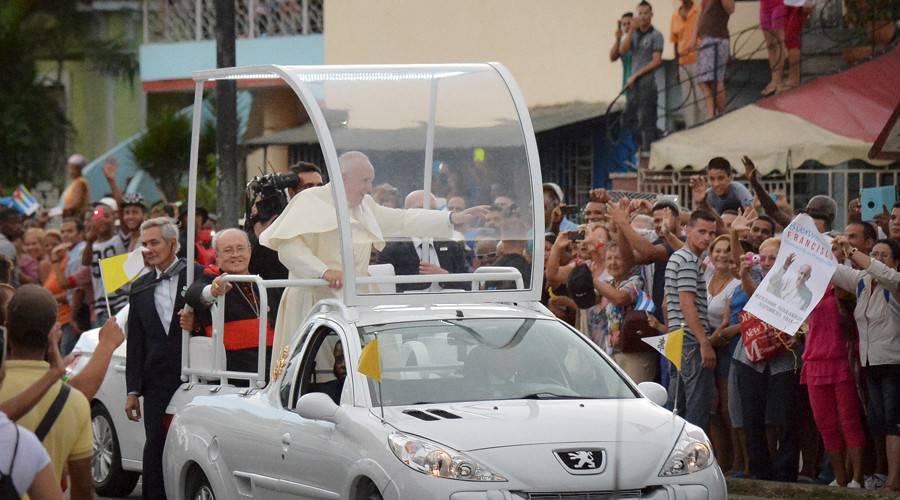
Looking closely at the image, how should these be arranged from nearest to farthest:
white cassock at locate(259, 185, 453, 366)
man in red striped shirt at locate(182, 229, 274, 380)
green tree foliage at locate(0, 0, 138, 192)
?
white cassock at locate(259, 185, 453, 366)
man in red striped shirt at locate(182, 229, 274, 380)
green tree foliage at locate(0, 0, 138, 192)

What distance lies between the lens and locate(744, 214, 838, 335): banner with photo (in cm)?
969

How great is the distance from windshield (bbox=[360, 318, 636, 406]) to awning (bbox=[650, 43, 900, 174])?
25.5ft

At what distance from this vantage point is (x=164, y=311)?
10.4 meters

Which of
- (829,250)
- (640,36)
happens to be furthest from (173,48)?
(829,250)

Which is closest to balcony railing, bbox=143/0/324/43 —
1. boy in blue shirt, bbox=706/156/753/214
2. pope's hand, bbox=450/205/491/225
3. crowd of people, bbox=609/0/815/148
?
crowd of people, bbox=609/0/815/148

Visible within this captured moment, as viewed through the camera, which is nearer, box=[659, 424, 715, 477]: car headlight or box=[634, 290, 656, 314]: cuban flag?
box=[659, 424, 715, 477]: car headlight

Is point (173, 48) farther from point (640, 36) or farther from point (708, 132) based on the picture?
point (708, 132)

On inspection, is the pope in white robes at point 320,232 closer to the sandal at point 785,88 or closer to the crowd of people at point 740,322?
the crowd of people at point 740,322

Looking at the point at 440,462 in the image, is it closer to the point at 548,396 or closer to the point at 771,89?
the point at 548,396

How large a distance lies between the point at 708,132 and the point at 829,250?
7.18m

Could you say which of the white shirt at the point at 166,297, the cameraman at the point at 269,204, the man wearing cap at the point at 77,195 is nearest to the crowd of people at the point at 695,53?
the cameraman at the point at 269,204

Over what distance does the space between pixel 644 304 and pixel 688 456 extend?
172 inches

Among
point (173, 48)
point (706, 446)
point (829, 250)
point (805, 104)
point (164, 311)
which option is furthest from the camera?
point (173, 48)

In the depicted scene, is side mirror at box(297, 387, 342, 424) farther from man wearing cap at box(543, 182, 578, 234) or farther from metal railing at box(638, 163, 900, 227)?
metal railing at box(638, 163, 900, 227)
